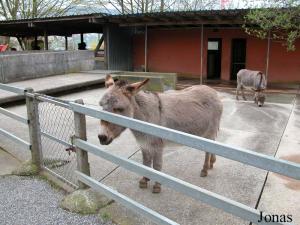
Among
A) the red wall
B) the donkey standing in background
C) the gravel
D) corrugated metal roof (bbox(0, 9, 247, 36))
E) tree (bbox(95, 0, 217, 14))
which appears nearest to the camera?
the gravel

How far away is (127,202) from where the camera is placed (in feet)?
9.48

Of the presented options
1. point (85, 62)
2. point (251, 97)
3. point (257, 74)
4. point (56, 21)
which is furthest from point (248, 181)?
point (56, 21)

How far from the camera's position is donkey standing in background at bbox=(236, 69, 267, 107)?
9.29 metres

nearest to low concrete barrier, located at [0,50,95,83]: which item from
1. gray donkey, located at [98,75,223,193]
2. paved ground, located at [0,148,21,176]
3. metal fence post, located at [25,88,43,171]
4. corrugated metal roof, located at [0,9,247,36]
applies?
corrugated metal roof, located at [0,9,247,36]

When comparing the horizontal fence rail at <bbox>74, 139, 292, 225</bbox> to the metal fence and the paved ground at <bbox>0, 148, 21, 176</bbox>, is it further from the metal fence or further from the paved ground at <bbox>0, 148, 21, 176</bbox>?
the paved ground at <bbox>0, 148, 21, 176</bbox>

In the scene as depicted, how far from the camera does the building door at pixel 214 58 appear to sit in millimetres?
15531

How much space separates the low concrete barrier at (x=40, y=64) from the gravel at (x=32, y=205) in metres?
6.99

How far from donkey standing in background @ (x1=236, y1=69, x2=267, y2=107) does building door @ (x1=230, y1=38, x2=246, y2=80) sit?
4975 millimetres

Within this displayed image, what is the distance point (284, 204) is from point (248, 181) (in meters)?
0.62

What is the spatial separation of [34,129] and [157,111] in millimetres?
1608

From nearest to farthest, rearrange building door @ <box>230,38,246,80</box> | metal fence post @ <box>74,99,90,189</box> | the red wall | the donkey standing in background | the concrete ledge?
metal fence post @ <box>74,99,90,189</box>, the concrete ledge, the donkey standing in background, the red wall, building door @ <box>230,38,246,80</box>

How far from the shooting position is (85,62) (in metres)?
14.1

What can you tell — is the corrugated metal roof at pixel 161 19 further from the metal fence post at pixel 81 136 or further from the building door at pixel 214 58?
the metal fence post at pixel 81 136

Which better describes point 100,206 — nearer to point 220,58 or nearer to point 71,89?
point 71,89
